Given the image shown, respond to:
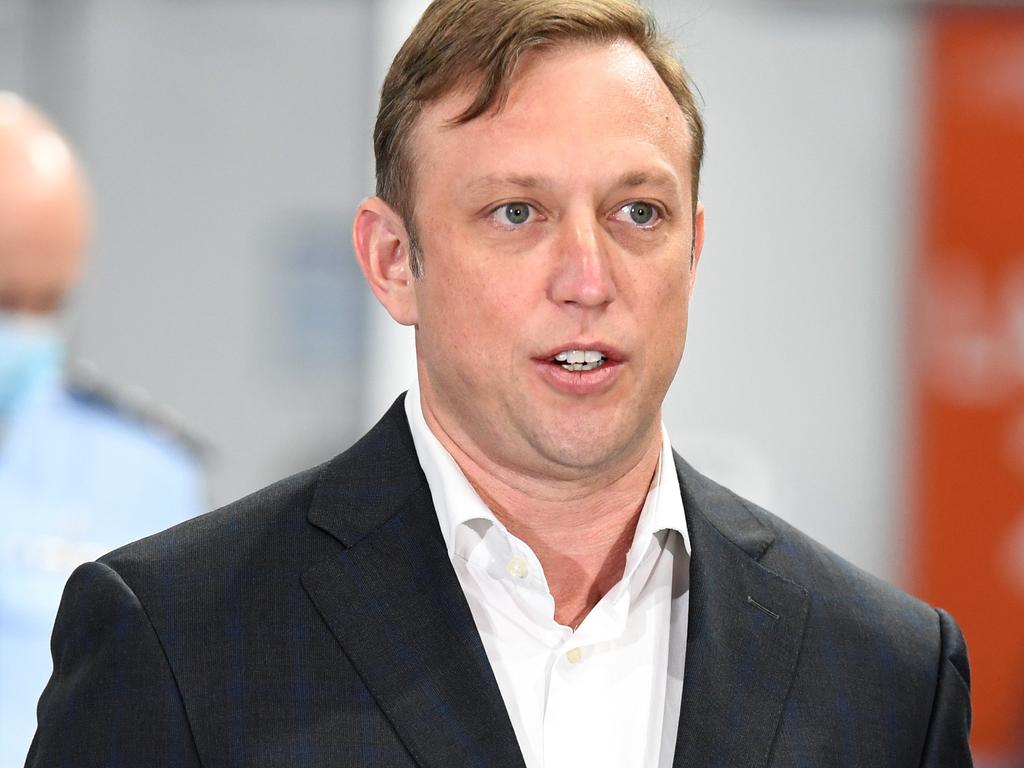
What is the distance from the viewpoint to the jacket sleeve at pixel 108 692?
49.3 inches

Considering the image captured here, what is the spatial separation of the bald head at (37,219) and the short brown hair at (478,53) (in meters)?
1.07

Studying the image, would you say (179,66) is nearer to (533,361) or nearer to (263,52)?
(263,52)

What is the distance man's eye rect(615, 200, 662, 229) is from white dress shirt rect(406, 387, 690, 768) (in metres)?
0.26

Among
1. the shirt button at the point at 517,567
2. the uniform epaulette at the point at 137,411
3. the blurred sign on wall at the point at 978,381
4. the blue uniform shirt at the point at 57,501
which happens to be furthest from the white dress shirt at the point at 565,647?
the blurred sign on wall at the point at 978,381

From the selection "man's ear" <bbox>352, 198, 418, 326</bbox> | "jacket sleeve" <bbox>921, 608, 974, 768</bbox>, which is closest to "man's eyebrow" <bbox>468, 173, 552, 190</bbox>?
"man's ear" <bbox>352, 198, 418, 326</bbox>

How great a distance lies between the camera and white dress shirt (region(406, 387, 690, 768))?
1356 mm

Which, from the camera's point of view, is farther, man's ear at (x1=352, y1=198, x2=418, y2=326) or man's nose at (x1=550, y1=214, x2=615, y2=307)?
man's ear at (x1=352, y1=198, x2=418, y2=326)

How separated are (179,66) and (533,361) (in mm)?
4073

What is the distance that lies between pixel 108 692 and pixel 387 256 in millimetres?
473

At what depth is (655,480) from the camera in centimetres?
149

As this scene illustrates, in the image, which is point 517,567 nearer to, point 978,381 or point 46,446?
point 46,446

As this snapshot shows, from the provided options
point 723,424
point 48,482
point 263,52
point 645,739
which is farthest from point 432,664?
point 263,52

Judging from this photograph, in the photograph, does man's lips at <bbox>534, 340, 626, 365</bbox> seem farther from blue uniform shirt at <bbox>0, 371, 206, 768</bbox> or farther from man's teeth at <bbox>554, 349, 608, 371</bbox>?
blue uniform shirt at <bbox>0, 371, 206, 768</bbox>

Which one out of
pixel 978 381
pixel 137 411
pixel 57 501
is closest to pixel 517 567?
pixel 57 501
